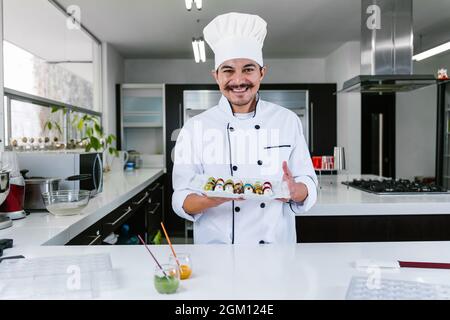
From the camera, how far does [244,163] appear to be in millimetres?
1599

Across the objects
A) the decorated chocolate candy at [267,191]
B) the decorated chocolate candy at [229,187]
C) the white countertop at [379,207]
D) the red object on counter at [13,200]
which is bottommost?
the white countertop at [379,207]

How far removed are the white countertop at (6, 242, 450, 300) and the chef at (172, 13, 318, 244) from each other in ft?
0.87

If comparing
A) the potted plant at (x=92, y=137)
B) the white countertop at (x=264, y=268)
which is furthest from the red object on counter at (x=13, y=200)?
the potted plant at (x=92, y=137)

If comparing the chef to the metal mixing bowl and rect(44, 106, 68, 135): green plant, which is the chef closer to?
the metal mixing bowl

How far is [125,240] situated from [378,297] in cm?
269

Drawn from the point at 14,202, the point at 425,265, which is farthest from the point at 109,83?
the point at 425,265

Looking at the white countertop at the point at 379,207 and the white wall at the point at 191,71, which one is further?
the white wall at the point at 191,71

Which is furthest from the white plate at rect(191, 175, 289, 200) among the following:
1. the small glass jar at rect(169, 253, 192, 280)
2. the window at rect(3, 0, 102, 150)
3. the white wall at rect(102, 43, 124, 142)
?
the white wall at rect(102, 43, 124, 142)

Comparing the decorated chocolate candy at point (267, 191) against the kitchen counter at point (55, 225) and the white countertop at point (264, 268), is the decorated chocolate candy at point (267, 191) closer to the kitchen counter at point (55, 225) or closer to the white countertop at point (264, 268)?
the white countertop at point (264, 268)

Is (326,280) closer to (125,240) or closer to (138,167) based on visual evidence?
(125,240)

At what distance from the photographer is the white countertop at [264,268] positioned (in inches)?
33.9

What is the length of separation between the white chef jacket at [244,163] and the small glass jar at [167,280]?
2.04 ft

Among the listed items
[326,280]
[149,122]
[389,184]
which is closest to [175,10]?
[149,122]

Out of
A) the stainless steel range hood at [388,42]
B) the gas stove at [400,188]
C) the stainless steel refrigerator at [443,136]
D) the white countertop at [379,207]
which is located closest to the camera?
the white countertop at [379,207]
